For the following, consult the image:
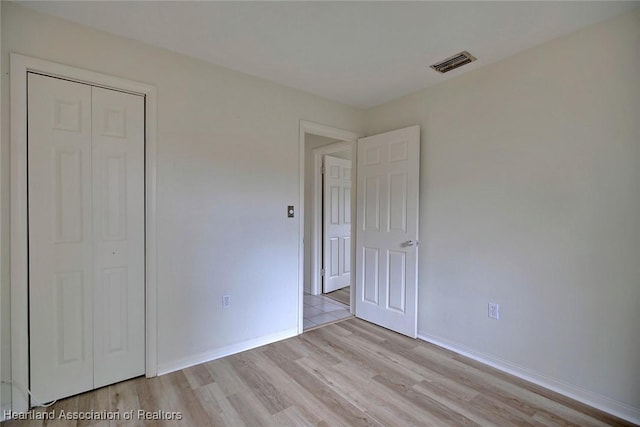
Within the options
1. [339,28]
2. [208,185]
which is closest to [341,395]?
[208,185]

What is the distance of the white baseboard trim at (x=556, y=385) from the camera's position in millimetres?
1756

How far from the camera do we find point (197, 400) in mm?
1899

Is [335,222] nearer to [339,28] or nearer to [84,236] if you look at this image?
[339,28]

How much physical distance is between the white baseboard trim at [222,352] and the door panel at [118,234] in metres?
0.19

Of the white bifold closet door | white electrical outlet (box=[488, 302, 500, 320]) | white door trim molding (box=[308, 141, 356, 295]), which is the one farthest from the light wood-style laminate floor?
white door trim molding (box=[308, 141, 356, 295])

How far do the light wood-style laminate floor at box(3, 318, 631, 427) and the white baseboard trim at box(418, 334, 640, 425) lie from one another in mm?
56

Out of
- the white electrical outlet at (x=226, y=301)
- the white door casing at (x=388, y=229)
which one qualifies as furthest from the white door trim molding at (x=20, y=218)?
the white door casing at (x=388, y=229)

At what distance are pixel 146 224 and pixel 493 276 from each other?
8.73 ft

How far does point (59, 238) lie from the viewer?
6.05 ft

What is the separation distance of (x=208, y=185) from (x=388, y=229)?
1770 mm

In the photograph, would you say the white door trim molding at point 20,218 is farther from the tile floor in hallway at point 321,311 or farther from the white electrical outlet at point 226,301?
the tile floor in hallway at point 321,311

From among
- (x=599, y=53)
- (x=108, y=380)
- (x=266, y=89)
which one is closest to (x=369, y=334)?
(x=108, y=380)

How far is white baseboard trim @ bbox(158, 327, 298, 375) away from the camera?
2215 mm

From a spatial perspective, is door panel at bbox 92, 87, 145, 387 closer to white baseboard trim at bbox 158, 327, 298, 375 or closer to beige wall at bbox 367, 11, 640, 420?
white baseboard trim at bbox 158, 327, 298, 375
